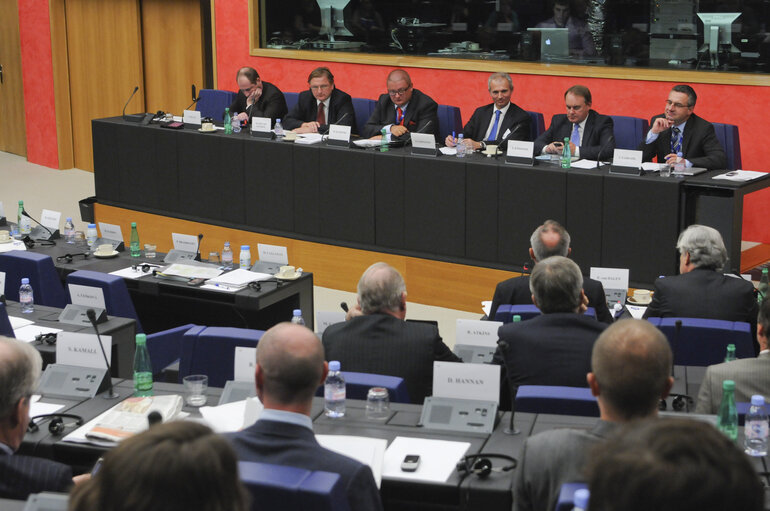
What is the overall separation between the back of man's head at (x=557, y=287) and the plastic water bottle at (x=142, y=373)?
131 centimetres

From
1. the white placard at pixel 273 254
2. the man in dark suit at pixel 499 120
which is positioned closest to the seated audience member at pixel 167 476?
the white placard at pixel 273 254

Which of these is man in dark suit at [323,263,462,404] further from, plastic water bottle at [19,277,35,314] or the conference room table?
the conference room table

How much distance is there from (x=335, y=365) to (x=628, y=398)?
43.0 inches

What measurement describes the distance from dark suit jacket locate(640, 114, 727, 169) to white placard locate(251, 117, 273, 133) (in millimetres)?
2600

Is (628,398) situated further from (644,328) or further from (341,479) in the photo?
(341,479)

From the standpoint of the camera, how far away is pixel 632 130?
22.9 feet

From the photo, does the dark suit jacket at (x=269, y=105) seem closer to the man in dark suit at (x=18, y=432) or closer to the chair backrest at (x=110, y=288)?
the chair backrest at (x=110, y=288)

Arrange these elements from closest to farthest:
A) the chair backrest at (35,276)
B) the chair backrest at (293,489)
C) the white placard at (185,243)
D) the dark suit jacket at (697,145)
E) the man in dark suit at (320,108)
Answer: the chair backrest at (293,489)
the chair backrest at (35,276)
the white placard at (185,243)
the dark suit jacket at (697,145)
the man in dark suit at (320,108)

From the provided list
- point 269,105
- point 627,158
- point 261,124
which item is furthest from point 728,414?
point 269,105

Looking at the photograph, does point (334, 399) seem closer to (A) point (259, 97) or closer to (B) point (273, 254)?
(B) point (273, 254)

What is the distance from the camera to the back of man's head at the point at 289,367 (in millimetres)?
2336

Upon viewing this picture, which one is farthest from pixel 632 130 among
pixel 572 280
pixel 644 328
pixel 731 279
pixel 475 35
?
pixel 644 328

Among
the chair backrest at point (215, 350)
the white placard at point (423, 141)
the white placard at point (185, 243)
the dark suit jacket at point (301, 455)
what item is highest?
the white placard at point (423, 141)

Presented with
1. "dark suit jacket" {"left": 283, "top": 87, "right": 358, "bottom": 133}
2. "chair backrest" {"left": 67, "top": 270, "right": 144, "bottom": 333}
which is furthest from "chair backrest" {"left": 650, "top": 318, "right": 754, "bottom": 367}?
"dark suit jacket" {"left": 283, "top": 87, "right": 358, "bottom": 133}
